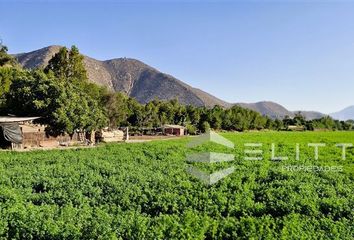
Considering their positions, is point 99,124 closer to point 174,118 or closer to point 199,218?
point 199,218

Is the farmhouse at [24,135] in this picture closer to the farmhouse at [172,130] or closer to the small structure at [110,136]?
the small structure at [110,136]

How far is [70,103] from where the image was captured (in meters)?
48.6

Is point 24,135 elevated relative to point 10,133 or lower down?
lower down

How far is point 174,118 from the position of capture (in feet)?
401

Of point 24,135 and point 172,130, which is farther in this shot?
point 172,130

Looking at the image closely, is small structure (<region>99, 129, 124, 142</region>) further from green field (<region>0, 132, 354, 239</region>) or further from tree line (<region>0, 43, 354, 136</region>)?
green field (<region>0, 132, 354, 239</region>)

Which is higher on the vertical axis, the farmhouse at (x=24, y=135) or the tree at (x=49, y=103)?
the tree at (x=49, y=103)

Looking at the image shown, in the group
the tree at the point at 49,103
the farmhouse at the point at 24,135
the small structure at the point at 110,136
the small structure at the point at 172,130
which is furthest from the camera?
the small structure at the point at 172,130

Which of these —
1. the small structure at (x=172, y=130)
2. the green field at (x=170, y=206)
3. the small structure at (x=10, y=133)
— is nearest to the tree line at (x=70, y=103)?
the small structure at (x=10, y=133)

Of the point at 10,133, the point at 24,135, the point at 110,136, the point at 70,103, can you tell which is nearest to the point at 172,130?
the point at 110,136

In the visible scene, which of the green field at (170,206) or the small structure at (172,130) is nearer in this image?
the green field at (170,206)

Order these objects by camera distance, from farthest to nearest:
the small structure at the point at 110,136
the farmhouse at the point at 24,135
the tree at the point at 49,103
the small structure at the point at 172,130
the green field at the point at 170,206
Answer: the small structure at the point at 172,130 → the small structure at the point at 110,136 → the tree at the point at 49,103 → the farmhouse at the point at 24,135 → the green field at the point at 170,206

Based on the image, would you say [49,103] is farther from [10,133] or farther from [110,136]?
[110,136]

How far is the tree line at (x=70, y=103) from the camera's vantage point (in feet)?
154
